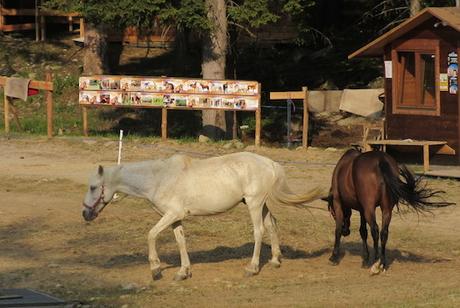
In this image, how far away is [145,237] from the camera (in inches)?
616

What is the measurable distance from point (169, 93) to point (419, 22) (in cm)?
736

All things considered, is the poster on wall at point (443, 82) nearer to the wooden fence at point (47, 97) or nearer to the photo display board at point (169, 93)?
the photo display board at point (169, 93)

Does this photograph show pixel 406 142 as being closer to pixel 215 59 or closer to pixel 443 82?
pixel 443 82

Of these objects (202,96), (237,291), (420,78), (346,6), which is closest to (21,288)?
(237,291)

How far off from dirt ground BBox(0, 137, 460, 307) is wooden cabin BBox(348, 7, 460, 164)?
110 inches

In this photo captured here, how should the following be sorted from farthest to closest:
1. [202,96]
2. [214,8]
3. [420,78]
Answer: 1. [214,8]
2. [202,96]
3. [420,78]

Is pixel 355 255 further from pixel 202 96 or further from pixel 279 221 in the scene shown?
pixel 202 96

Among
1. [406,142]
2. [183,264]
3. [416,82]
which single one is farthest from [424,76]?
[183,264]

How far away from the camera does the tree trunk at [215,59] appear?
99.5ft

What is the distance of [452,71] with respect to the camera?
2317 cm

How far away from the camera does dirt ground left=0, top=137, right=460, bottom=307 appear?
37.4 ft

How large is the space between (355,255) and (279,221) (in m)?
2.69

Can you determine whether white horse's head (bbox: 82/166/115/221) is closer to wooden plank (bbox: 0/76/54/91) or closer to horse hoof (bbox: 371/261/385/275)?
horse hoof (bbox: 371/261/385/275)

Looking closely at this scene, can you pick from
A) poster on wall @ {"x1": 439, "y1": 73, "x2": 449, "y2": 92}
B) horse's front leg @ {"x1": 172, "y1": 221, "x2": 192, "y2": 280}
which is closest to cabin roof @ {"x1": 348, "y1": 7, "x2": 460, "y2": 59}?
poster on wall @ {"x1": 439, "y1": 73, "x2": 449, "y2": 92}
